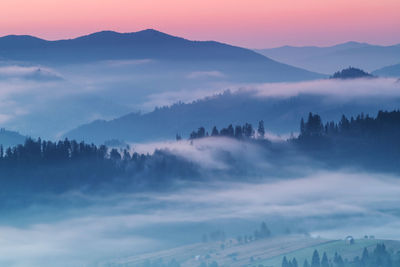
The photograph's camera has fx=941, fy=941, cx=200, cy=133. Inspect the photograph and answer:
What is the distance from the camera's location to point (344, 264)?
7603 inches

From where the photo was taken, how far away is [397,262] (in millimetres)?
189750

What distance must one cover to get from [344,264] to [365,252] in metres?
6.13

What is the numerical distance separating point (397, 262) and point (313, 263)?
16.9 meters

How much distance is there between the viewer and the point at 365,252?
644 ft

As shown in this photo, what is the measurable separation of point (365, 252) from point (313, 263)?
1179 centimetres

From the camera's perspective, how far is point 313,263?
193 m

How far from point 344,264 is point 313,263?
6.36 metres

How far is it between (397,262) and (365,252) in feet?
27.8

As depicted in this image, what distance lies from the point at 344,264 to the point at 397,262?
1075 cm
